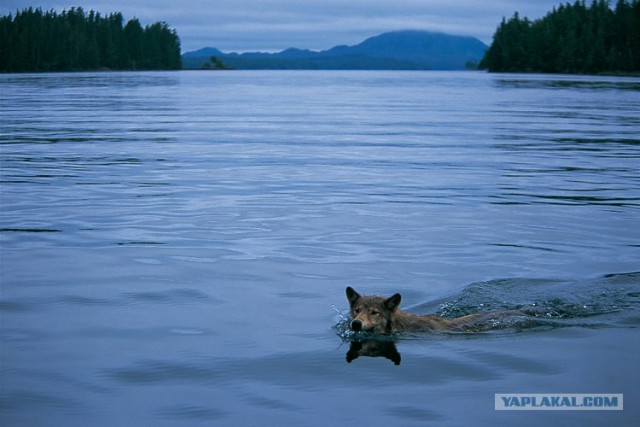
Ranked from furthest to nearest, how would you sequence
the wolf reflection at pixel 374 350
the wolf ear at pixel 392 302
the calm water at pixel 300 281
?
1. the wolf ear at pixel 392 302
2. the wolf reflection at pixel 374 350
3. the calm water at pixel 300 281

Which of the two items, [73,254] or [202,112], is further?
[202,112]

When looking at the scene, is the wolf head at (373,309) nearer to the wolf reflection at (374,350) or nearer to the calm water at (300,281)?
the wolf reflection at (374,350)

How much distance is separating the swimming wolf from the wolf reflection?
15cm

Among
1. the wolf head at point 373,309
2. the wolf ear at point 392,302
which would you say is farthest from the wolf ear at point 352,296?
the wolf ear at point 392,302

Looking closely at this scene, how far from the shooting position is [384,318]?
1152cm

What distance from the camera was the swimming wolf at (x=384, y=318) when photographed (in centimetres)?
1134

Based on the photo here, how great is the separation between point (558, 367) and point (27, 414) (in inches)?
215

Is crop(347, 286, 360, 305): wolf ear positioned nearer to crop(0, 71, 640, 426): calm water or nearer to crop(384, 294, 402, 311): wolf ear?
crop(384, 294, 402, 311): wolf ear

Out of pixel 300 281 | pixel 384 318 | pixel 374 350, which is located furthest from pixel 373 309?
pixel 300 281

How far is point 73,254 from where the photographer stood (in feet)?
52.4

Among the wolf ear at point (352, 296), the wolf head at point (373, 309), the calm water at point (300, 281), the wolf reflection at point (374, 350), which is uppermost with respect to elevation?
the wolf ear at point (352, 296)

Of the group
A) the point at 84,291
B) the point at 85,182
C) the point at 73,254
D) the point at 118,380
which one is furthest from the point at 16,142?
the point at 118,380

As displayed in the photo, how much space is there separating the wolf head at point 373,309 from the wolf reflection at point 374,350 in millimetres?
159

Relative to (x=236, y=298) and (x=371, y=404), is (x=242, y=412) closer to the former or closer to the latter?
(x=371, y=404)
